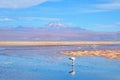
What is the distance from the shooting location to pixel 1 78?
27359mm

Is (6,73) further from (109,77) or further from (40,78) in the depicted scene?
(109,77)

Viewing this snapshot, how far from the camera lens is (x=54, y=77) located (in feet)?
94.2

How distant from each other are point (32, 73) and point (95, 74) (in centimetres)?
607

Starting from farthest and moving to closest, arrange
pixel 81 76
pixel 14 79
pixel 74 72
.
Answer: pixel 74 72
pixel 81 76
pixel 14 79

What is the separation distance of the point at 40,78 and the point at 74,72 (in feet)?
15.7

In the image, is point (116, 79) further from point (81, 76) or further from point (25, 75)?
point (25, 75)

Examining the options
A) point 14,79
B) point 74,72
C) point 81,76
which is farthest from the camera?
point 74,72

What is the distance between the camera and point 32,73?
1228 inches

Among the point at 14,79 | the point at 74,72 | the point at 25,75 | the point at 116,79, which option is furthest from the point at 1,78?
the point at 116,79

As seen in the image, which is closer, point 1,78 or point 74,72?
point 1,78

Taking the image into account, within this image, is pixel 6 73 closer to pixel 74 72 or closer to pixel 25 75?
pixel 25 75

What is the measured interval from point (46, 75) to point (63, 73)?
1969mm

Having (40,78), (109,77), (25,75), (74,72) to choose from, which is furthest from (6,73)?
(109,77)

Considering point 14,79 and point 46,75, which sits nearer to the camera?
point 14,79
